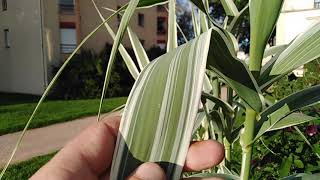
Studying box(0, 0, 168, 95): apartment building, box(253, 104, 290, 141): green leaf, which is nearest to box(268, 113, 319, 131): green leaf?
box(253, 104, 290, 141): green leaf

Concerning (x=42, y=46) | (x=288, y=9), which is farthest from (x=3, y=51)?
(x=288, y=9)

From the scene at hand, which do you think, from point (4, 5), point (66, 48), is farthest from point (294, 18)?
point (4, 5)

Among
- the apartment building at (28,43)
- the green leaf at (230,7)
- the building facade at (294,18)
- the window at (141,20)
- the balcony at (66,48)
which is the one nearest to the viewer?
the green leaf at (230,7)

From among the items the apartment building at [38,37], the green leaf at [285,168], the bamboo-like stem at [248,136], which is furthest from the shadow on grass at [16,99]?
the bamboo-like stem at [248,136]

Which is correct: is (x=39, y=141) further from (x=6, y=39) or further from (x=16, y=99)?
(x=6, y=39)

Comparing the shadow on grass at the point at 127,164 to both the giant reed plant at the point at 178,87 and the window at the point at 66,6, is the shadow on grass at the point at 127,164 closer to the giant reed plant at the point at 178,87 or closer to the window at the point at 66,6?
the giant reed plant at the point at 178,87

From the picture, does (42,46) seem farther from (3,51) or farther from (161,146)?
(161,146)

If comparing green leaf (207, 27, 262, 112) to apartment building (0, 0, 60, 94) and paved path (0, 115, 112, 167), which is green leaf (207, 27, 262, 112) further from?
apartment building (0, 0, 60, 94)
